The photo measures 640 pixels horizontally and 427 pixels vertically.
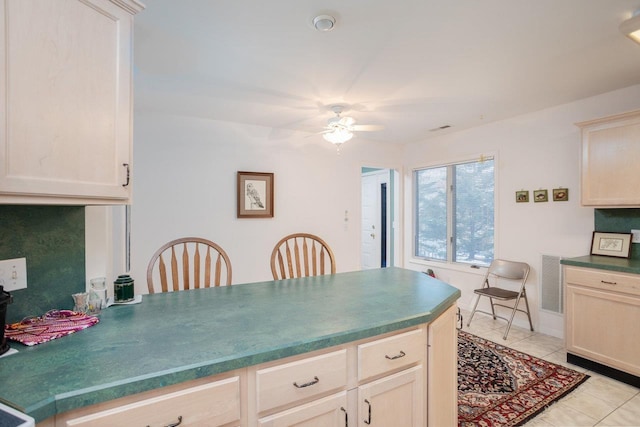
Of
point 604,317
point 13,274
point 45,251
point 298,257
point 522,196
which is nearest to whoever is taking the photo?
point 13,274

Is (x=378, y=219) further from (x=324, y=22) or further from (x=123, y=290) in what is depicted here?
(x=123, y=290)

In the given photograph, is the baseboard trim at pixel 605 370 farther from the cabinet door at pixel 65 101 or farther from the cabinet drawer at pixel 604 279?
the cabinet door at pixel 65 101

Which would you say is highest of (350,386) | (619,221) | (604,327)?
(619,221)

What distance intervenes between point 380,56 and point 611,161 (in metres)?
2.19

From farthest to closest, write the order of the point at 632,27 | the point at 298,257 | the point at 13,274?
the point at 298,257, the point at 632,27, the point at 13,274

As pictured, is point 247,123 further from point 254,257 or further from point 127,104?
point 127,104

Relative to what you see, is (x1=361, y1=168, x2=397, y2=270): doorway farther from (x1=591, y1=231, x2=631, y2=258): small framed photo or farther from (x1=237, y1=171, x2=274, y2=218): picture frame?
(x1=591, y1=231, x2=631, y2=258): small framed photo

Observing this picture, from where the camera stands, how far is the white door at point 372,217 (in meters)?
5.57

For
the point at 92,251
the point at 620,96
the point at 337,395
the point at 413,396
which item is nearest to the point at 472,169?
the point at 620,96

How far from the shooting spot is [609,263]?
2.40 metres

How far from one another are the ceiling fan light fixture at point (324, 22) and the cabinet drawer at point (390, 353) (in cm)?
167

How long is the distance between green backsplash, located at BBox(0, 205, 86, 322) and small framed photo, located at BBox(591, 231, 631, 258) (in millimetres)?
3936

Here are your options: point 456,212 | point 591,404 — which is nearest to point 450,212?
point 456,212

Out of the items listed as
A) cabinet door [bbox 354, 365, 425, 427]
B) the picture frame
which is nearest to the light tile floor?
cabinet door [bbox 354, 365, 425, 427]
